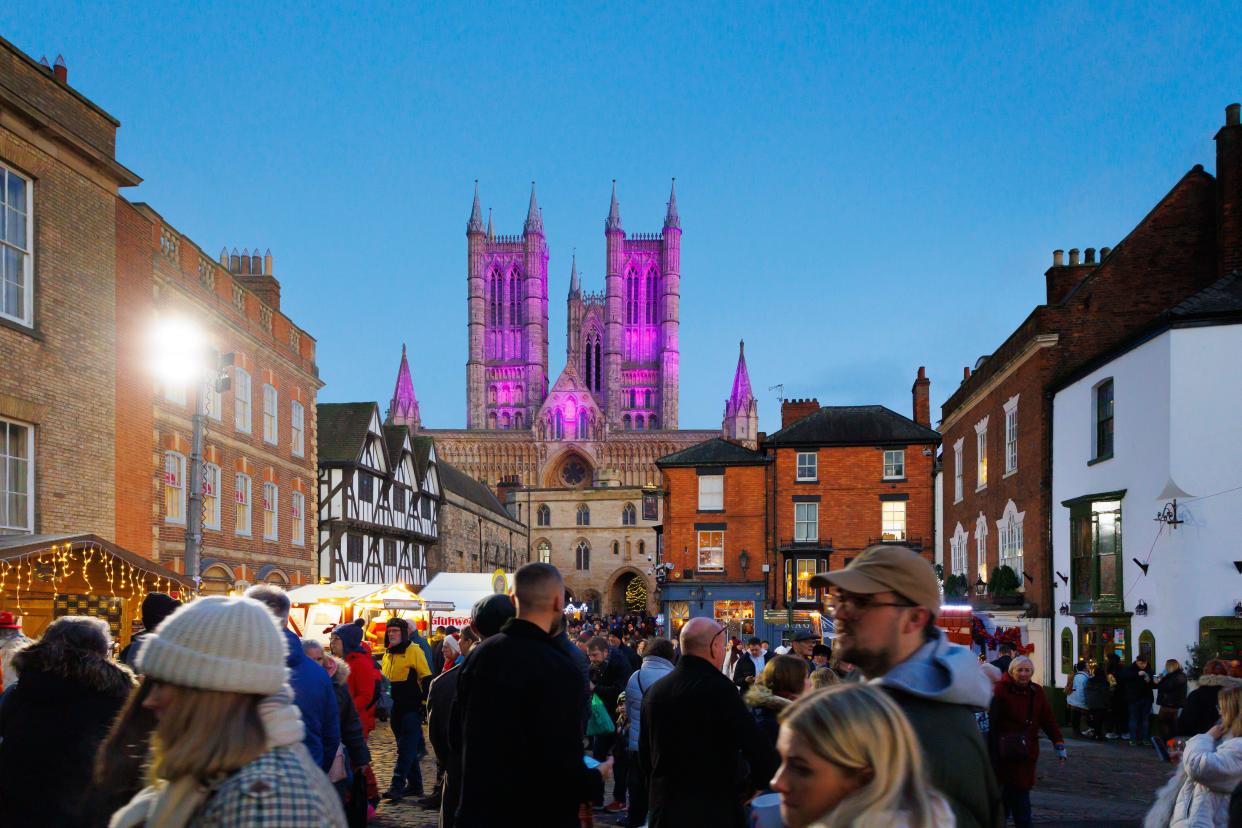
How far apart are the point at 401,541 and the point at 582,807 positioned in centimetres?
3853

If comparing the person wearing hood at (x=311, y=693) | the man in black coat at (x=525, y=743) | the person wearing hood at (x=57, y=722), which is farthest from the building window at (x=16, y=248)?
the man in black coat at (x=525, y=743)

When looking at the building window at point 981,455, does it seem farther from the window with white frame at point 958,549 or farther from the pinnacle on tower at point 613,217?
the pinnacle on tower at point 613,217

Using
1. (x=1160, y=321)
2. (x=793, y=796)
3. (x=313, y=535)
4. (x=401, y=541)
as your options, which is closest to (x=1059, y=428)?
(x=1160, y=321)

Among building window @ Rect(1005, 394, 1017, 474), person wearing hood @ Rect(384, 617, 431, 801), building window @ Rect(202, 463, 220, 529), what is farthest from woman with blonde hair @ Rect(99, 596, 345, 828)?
building window @ Rect(1005, 394, 1017, 474)

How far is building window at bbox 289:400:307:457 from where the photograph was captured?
2906 cm

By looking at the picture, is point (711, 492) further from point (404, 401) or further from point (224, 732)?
point (404, 401)

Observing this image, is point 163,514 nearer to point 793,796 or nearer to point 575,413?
point 793,796

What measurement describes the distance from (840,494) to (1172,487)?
2077cm

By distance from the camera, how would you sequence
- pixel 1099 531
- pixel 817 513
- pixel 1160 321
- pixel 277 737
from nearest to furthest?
pixel 277 737 < pixel 1160 321 < pixel 1099 531 < pixel 817 513

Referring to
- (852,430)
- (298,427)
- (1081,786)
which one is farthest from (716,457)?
(1081,786)

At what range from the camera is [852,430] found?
39.4 meters

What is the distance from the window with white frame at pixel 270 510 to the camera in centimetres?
2694

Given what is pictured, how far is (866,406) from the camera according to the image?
41.0m

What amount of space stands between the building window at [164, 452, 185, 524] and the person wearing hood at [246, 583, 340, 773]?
1707 centimetres
